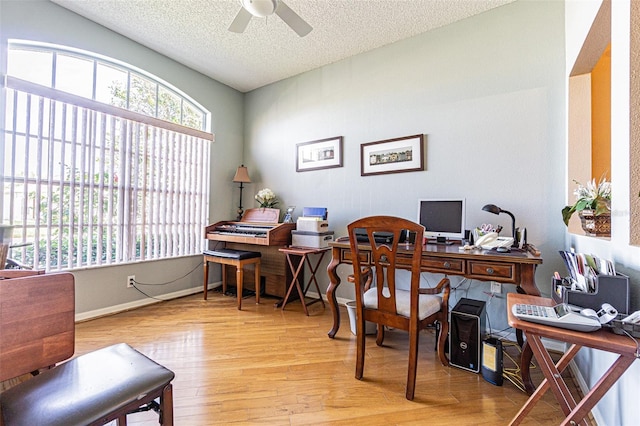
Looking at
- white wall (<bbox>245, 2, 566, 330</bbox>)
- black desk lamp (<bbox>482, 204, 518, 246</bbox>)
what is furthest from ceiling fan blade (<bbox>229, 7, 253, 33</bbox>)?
black desk lamp (<bbox>482, 204, 518, 246</bbox>)

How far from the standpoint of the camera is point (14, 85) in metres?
2.24

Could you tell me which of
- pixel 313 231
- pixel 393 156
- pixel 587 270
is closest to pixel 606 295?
pixel 587 270

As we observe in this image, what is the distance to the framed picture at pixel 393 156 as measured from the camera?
2.75 meters

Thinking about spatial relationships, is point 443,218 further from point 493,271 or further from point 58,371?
point 58,371

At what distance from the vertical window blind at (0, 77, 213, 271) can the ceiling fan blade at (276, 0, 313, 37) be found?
2.01m

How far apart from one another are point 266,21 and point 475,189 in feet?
8.04

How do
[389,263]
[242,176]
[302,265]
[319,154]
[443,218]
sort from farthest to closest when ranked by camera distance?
[242,176] → [319,154] → [302,265] → [443,218] → [389,263]

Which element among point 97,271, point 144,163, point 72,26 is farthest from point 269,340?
point 72,26

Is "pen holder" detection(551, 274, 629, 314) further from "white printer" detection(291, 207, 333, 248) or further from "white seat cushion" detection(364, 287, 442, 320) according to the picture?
"white printer" detection(291, 207, 333, 248)

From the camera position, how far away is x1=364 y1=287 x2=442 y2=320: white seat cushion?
67.4 inches

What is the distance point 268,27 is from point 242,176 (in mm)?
1834

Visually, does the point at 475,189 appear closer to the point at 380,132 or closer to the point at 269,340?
the point at 380,132

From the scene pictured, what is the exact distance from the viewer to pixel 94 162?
2771 millimetres

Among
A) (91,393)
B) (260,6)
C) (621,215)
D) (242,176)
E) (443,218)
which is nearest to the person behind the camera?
(91,393)
